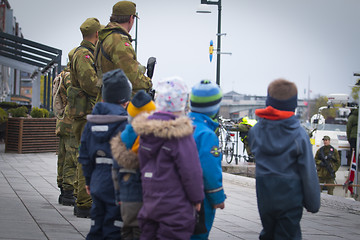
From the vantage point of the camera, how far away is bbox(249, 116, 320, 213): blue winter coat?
4.54 m

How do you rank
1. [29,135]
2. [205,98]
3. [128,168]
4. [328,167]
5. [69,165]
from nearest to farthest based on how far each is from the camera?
[128,168] → [205,98] → [69,165] → [29,135] → [328,167]

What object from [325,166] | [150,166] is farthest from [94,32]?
[325,166]

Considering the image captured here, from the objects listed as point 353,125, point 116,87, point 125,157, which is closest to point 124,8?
point 116,87

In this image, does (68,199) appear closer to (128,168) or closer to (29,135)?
(128,168)

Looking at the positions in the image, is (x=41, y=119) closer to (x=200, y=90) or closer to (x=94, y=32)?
(x=94, y=32)

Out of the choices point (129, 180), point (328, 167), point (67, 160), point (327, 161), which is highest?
point (129, 180)

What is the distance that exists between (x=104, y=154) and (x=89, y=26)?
2933mm

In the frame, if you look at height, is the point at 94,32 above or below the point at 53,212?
above

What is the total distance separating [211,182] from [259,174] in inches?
29.0

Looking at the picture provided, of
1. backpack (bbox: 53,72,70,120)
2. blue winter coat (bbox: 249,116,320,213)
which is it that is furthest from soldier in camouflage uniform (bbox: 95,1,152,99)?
backpack (bbox: 53,72,70,120)

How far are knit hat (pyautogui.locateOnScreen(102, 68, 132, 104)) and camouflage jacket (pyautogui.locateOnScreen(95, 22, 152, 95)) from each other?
Answer: 37.6 inches

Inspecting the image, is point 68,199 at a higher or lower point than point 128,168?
lower

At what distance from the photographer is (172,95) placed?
4051 mm

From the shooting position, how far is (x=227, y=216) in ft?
25.7
